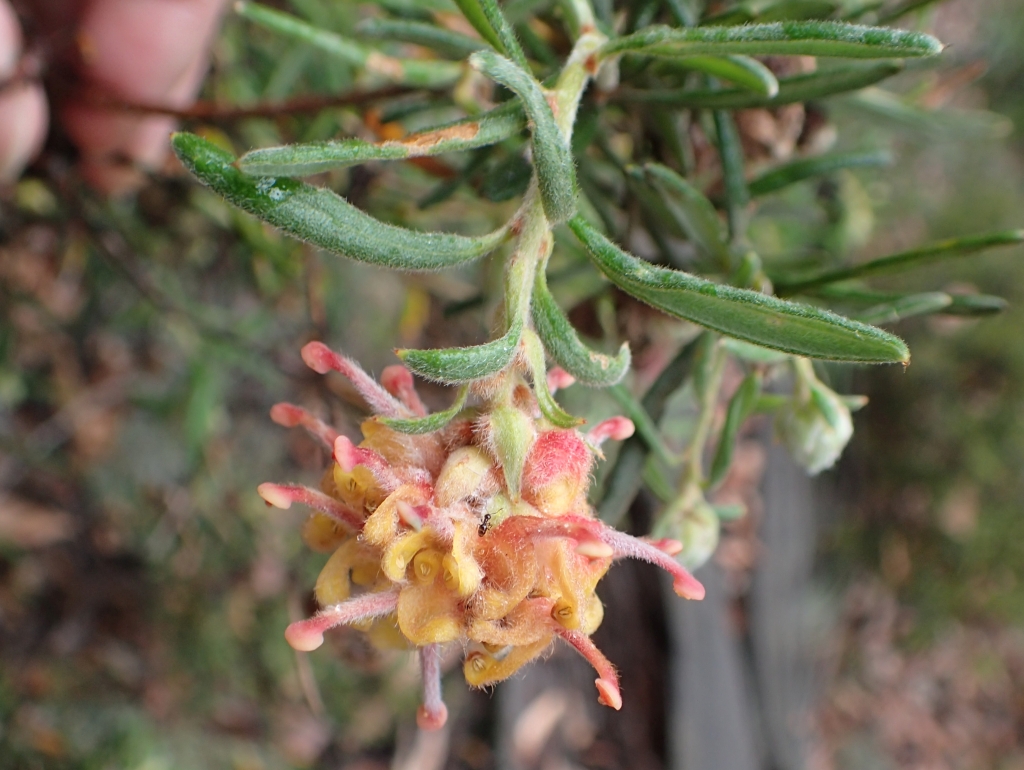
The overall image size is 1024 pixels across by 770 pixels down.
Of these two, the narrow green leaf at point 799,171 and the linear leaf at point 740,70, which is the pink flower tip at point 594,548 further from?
the narrow green leaf at point 799,171

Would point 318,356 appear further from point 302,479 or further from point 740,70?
point 302,479

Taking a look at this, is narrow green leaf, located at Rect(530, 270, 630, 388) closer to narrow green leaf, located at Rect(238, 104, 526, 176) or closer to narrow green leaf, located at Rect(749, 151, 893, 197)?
narrow green leaf, located at Rect(238, 104, 526, 176)

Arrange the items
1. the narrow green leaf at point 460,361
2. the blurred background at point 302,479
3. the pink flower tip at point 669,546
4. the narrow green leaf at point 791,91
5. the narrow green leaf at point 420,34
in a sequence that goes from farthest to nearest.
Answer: the blurred background at point 302,479 → the narrow green leaf at point 420,34 → the narrow green leaf at point 791,91 → the pink flower tip at point 669,546 → the narrow green leaf at point 460,361

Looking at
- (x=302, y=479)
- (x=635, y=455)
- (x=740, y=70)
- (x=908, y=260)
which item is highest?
(x=740, y=70)

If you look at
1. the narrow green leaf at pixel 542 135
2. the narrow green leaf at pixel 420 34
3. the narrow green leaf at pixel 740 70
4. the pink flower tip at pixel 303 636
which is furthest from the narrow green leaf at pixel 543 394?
the narrow green leaf at pixel 420 34

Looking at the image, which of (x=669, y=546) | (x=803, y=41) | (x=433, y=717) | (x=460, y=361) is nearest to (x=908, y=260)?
(x=803, y=41)

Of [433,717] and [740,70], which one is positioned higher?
[740,70]

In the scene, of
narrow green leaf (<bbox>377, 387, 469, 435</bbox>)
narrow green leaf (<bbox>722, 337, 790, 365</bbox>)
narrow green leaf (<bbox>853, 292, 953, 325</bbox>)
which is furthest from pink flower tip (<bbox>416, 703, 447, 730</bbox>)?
narrow green leaf (<bbox>853, 292, 953, 325</bbox>)
